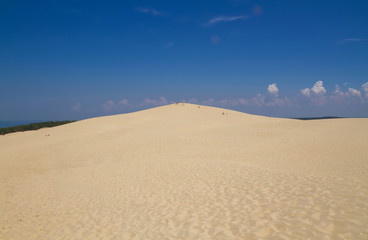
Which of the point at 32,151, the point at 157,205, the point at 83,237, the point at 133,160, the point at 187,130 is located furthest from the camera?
the point at 187,130

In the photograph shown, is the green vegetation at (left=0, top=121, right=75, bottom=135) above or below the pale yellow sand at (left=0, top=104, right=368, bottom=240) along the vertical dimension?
above

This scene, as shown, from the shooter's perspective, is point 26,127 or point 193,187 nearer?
point 193,187

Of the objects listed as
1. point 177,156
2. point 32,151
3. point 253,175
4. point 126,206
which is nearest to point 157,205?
point 126,206

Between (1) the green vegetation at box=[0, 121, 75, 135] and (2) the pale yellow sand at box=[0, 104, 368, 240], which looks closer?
(2) the pale yellow sand at box=[0, 104, 368, 240]

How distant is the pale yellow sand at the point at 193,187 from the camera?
557cm

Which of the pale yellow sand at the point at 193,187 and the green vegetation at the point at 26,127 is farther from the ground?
the green vegetation at the point at 26,127

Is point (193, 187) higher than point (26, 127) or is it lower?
lower

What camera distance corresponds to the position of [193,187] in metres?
9.16

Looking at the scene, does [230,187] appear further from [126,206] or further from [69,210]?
[69,210]

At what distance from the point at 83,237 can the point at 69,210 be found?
2.46m

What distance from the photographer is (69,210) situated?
7844 mm

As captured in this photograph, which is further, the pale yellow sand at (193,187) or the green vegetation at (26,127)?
the green vegetation at (26,127)

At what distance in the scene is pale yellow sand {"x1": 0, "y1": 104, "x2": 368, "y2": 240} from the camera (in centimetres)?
557

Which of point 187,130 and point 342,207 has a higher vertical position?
point 187,130
